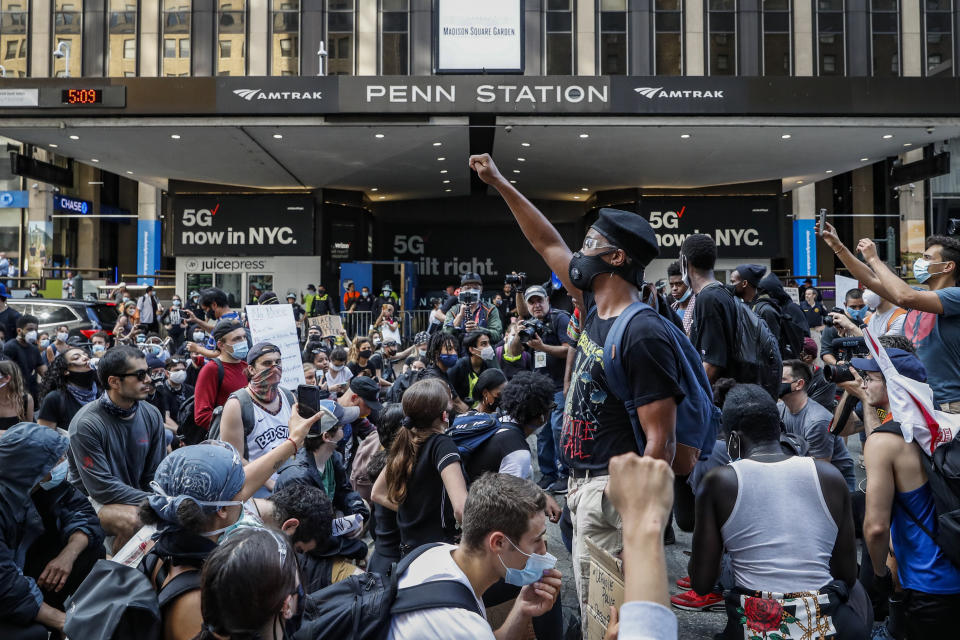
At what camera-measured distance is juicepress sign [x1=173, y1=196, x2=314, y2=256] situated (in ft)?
84.3

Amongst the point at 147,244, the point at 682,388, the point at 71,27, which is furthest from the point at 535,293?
the point at 147,244

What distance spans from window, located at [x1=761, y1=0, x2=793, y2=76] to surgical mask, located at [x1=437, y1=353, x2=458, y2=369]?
22190 millimetres

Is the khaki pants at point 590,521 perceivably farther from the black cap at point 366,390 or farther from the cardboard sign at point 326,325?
the cardboard sign at point 326,325

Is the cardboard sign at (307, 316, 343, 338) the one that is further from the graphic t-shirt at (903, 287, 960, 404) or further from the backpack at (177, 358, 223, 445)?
the graphic t-shirt at (903, 287, 960, 404)

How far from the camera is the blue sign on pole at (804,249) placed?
29281 millimetres

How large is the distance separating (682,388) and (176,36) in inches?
1117

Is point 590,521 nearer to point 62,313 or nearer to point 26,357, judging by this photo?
point 26,357

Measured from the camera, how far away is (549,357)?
310 inches

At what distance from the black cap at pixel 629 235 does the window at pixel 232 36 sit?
25944 millimetres

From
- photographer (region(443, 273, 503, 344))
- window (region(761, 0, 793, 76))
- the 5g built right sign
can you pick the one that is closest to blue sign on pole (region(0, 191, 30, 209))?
the 5g built right sign

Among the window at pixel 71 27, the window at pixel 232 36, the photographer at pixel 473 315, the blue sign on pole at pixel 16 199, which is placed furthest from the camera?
the blue sign on pole at pixel 16 199

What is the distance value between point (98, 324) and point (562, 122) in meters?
11.9

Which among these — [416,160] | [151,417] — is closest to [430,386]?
[151,417]

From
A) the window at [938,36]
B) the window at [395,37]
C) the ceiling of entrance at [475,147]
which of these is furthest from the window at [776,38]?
the window at [395,37]
